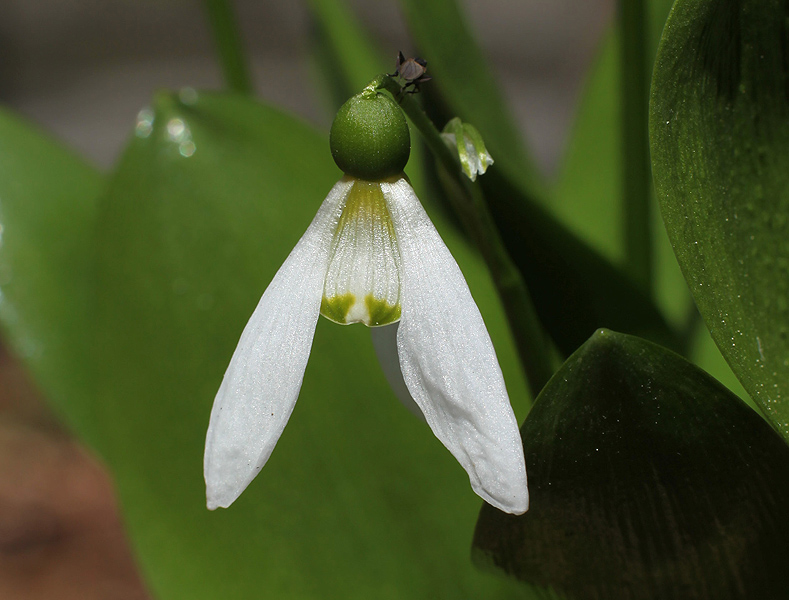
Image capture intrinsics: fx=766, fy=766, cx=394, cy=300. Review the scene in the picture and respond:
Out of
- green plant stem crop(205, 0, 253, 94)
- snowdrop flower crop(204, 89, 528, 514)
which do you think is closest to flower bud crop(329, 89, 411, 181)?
snowdrop flower crop(204, 89, 528, 514)

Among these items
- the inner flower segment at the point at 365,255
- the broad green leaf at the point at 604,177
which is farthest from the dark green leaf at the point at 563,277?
the broad green leaf at the point at 604,177

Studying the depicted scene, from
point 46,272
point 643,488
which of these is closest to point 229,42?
point 46,272

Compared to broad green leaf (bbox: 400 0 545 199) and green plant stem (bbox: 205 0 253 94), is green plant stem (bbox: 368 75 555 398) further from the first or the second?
green plant stem (bbox: 205 0 253 94)

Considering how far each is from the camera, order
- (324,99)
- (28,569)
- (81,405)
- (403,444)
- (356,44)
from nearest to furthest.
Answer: (403,444) < (81,405) < (356,44) < (324,99) < (28,569)

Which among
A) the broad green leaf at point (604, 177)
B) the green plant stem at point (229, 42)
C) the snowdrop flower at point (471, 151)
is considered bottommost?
the snowdrop flower at point (471, 151)

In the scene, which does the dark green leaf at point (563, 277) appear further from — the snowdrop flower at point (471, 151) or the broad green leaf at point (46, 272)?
the broad green leaf at point (46, 272)

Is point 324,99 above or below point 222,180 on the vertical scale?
above

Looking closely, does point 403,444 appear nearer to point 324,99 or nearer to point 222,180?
point 222,180

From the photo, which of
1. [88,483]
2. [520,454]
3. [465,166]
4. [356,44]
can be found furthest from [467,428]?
[88,483]
